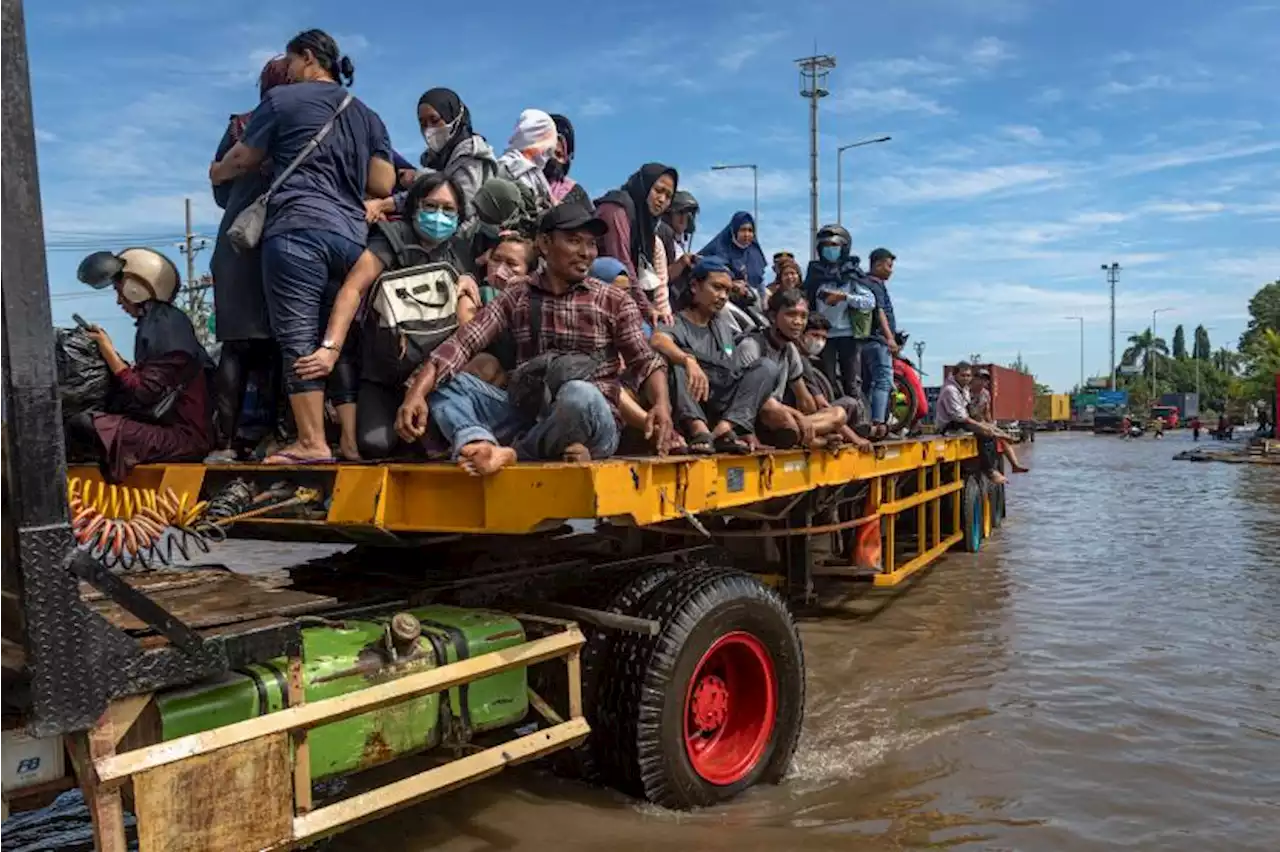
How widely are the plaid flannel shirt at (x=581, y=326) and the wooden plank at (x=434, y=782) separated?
4.34 ft

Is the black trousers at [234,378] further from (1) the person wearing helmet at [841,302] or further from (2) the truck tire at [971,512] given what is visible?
(2) the truck tire at [971,512]

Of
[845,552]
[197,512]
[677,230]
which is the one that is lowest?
[845,552]

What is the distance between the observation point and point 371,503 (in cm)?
350

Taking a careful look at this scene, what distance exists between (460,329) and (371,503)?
82 centimetres

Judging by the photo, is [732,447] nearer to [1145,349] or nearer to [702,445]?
[702,445]

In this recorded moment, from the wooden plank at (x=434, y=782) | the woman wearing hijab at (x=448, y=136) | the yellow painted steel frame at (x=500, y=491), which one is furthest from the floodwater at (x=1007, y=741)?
the woman wearing hijab at (x=448, y=136)

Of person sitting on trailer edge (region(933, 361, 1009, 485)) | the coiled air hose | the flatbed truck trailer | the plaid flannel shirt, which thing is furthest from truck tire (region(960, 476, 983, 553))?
the coiled air hose

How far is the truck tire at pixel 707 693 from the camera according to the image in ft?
11.9

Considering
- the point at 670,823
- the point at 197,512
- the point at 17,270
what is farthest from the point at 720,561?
the point at 17,270

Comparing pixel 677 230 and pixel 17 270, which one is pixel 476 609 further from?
pixel 677 230

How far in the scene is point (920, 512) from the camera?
835cm

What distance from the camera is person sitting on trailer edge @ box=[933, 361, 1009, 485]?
425 inches

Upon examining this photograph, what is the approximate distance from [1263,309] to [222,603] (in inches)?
4086

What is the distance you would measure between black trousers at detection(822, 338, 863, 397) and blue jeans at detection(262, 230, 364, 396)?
5492 millimetres
